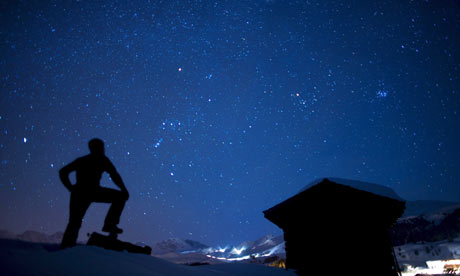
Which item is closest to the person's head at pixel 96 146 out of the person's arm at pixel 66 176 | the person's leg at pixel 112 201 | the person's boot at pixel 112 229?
the person's arm at pixel 66 176

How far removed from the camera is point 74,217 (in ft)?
10.6

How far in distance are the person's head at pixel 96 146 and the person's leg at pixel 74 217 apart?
2.35ft

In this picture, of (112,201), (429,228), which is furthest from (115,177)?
(429,228)

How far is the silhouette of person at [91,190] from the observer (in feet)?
10.6

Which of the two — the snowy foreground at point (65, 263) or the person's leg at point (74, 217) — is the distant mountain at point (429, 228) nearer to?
the snowy foreground at point (65, 263)

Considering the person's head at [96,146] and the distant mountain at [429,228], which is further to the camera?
the distant mountain at [429,228]

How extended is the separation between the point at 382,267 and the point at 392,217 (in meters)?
1.80

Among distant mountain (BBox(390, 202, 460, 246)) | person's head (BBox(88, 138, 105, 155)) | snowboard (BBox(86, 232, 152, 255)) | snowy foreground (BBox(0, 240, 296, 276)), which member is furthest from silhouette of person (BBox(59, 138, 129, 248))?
distant mountain (BBox(390, 202, 460, 246))

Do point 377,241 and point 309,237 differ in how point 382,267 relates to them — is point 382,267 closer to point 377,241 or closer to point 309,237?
point 377,241

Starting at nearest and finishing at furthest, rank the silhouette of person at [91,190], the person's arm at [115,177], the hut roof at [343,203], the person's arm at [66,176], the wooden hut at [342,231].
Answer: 1. the silhouette of person at [91,190]
2. the person's arm at [66,176]
3. the person's arm at [115,177]
4. the wooden hut at [342,231]
5. the hut roof at [343,203]

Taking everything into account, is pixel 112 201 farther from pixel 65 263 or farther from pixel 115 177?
pixel 65 263

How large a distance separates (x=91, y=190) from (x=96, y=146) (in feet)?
2.39

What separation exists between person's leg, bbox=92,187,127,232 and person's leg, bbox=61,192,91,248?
199 millimetres

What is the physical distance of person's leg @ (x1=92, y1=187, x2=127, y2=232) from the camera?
139 inches
